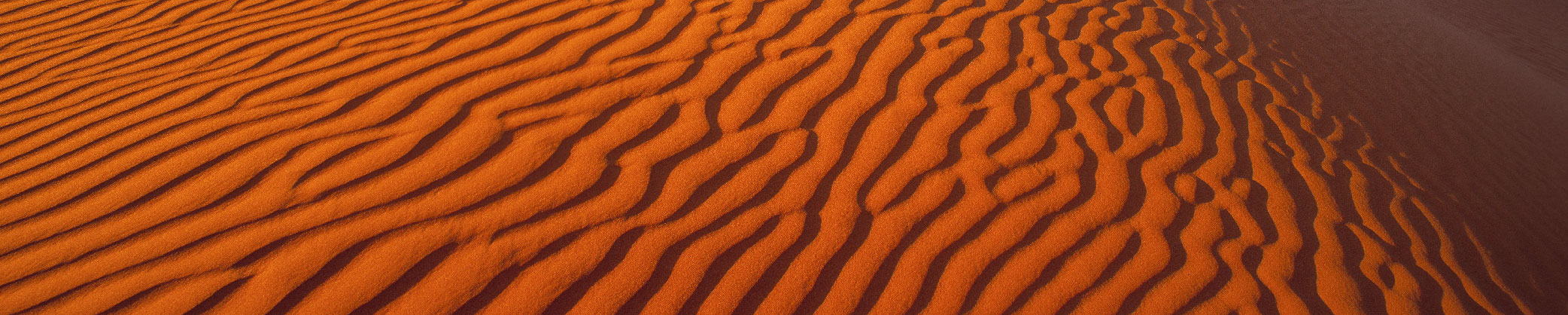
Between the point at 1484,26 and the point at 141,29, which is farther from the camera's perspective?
the point at 1484,26

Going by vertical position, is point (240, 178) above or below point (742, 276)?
above

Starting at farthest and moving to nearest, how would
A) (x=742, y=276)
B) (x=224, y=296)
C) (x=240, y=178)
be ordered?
(x=240, y=178) → (x=742, y=276) → (x=224, y=296)

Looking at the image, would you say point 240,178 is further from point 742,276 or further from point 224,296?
point 742,276

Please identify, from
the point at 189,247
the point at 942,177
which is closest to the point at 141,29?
the point at 189,247

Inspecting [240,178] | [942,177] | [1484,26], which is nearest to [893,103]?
[942,177]

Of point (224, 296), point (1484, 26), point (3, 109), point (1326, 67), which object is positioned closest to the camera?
point (224, 296)

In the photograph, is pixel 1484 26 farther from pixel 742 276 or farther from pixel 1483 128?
pixel 742 276

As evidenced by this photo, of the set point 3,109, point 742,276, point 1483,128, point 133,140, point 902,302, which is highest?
point 3,109
